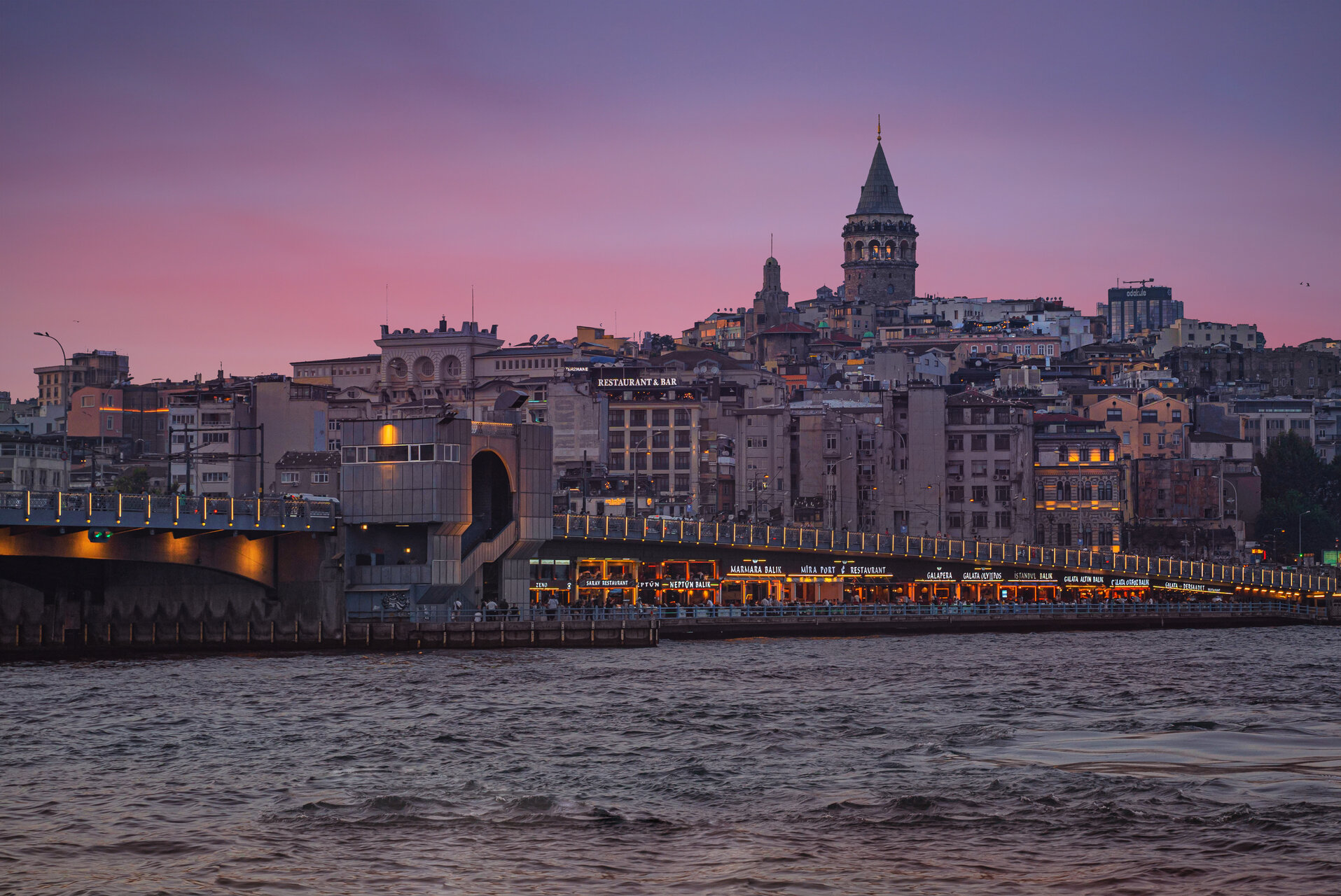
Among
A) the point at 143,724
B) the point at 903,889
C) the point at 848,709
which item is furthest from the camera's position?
the point at 848,709

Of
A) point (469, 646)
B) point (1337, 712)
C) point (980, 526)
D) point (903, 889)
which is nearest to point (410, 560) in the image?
point (469, 646)

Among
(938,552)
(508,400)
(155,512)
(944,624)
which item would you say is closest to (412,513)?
(508,400)

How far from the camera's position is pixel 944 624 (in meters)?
129

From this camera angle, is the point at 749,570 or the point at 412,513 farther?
the point at 749,570

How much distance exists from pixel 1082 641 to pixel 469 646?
135ft

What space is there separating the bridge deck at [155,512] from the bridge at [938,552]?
20357 millimetres

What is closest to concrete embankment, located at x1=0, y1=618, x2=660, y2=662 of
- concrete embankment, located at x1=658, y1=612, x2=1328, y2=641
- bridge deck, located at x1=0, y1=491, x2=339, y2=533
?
bridge deck, located at x1=0, y1=491, x2=339, y2=533

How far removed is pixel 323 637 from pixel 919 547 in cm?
5139

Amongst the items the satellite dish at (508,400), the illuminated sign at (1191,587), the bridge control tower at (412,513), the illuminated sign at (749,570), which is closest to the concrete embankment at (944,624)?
the illuminated sign at (1191,587)

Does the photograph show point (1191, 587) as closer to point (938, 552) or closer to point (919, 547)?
point (938, 552)

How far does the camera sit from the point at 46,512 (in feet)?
294

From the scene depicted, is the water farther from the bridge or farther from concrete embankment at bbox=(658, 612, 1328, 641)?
the bridge

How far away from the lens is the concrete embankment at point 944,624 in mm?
118312

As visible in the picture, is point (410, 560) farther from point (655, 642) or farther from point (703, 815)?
point (703, 815)
